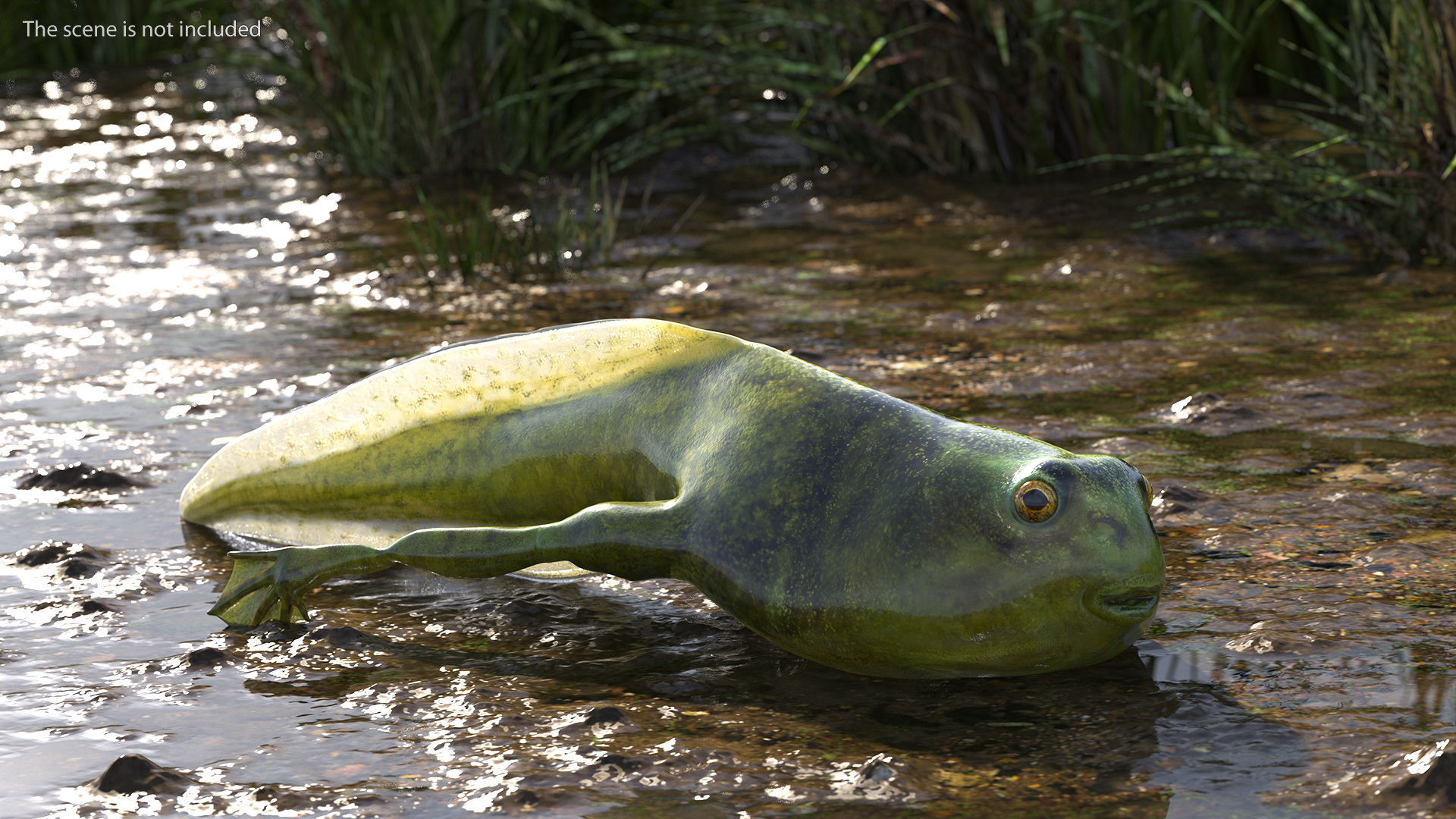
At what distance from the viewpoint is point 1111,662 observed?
2.15m

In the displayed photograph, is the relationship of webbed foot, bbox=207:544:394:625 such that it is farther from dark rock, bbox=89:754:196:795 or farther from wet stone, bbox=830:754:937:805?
wet stone, bbox=830:754:937:805

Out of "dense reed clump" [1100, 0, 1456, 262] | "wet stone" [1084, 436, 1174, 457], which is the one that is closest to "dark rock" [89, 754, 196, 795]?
"wet stone" [1084, 436, 1174, 457]

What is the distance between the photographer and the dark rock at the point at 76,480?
10.2 ft

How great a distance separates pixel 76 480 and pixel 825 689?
176 cm

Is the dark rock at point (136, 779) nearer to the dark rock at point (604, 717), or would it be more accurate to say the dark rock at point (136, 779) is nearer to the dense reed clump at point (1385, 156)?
the dark rock at point (604, 717)

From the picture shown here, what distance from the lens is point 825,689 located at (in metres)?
2.13

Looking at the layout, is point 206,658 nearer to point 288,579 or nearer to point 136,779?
point 288,579

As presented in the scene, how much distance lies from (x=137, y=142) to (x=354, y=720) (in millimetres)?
7769

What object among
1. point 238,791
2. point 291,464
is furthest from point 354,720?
point 291,464

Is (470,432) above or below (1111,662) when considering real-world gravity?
above

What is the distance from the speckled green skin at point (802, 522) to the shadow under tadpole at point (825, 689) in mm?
61

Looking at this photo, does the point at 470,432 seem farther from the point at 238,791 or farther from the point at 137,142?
the point at 137,142

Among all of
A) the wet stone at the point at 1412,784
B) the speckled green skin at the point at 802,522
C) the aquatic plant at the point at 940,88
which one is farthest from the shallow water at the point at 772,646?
the aquatic plant at the point at 940,88

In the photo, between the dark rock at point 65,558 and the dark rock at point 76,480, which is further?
the dark rock at point 76,480
